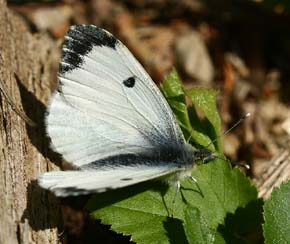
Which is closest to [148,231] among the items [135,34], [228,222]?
[228,222]

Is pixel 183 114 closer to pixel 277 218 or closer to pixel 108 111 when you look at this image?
pixel 108 111

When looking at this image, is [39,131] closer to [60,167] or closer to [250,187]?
[60,167]

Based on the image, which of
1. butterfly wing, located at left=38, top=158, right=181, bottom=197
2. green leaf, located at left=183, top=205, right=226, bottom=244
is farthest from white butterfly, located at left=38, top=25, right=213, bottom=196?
green leaf, located at left=183, top=205, right=226, bottom=244

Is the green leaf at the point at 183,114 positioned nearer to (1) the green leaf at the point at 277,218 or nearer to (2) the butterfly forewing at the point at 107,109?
(2) the butterfly forewing at the point at 107,109

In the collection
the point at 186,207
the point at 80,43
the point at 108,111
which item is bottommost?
the point at 186,207

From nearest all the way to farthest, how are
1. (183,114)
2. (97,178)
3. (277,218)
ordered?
1. (97,178)
2. (277,218)
3. (183,114)

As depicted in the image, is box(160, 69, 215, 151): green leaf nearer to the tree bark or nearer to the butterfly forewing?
the butterfly forewing

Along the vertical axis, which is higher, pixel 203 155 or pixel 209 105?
pixel 209 105

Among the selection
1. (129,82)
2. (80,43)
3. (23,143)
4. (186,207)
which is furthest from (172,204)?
(80,43)
